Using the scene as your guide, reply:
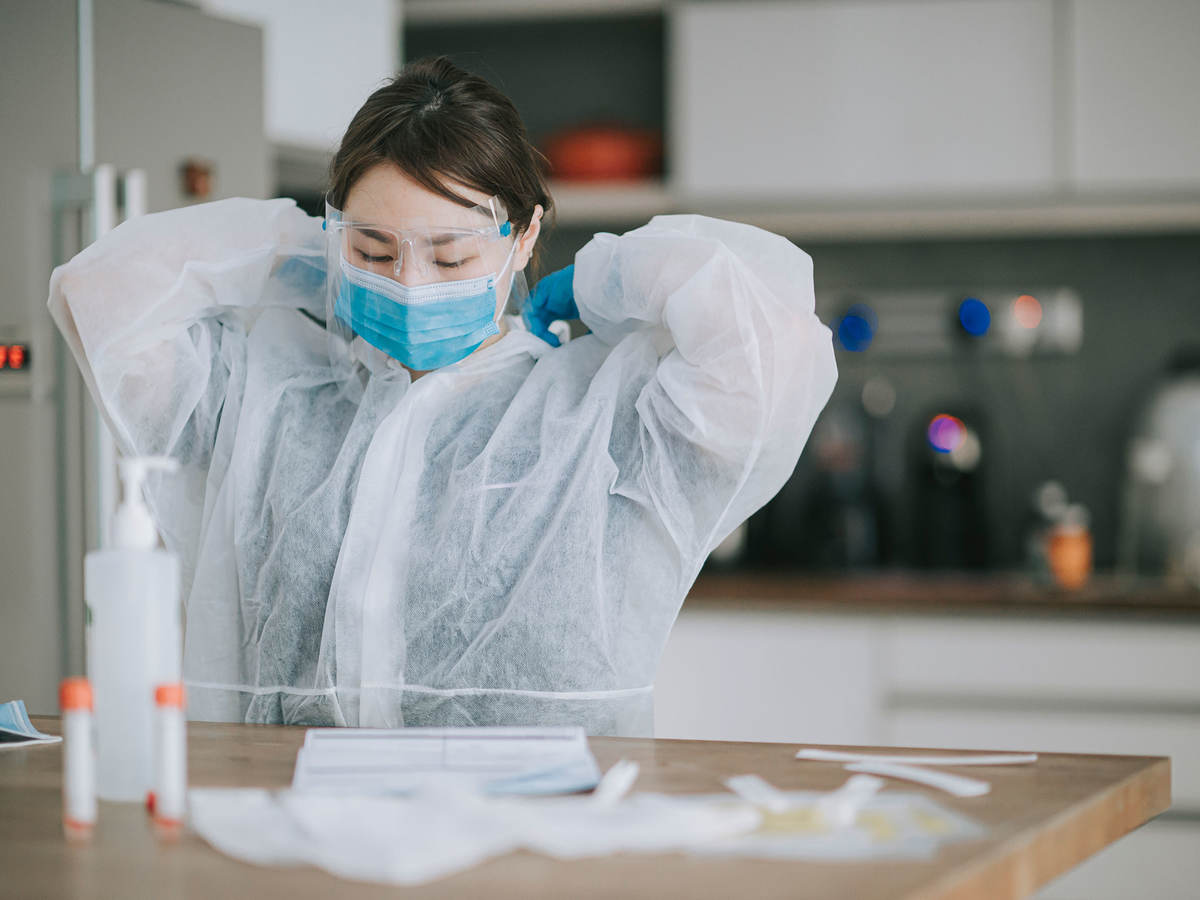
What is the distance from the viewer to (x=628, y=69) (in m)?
3.01

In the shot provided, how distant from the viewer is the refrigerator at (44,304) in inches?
74.8

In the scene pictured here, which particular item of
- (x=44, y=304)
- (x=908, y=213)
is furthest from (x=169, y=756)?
(x=908, y=213)

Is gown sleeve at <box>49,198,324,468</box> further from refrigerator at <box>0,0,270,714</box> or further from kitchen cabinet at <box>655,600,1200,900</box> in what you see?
kitchen cabinet at <box>655,600,1200,900</box>

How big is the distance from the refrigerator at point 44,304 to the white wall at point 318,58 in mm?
367

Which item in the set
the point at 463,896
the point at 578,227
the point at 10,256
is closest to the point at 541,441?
the point at 463,896

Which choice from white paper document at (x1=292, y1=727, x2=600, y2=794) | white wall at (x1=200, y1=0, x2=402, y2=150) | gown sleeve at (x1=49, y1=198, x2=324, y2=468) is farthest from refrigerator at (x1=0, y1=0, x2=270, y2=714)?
white paper document at (x1=292, y1=727, x2=600, y2=794)

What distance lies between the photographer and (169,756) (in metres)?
0.72

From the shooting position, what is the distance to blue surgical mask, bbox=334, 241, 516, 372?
1217 millimetres

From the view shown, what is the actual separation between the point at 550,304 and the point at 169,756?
75 cm

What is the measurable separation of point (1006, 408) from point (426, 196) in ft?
6.51

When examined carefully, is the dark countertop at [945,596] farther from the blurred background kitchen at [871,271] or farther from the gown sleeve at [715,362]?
the gown sleeve at [715,362]

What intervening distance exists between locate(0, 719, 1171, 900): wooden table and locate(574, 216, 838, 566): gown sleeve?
0.33 meters

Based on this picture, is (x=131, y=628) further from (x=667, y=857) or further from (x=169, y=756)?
(x=667, y=857)

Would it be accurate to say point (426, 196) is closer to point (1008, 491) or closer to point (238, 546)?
point (238, 546)
